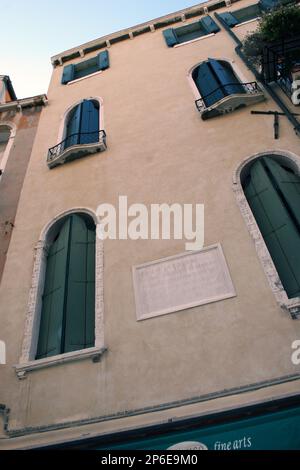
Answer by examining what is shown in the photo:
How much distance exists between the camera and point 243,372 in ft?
16.3

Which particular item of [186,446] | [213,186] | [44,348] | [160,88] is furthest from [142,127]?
[186,446]

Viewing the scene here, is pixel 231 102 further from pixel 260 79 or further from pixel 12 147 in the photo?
pixel 12 147

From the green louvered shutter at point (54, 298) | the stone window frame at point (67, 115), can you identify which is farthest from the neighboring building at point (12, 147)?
the green louvered shutter at point (54, 298)

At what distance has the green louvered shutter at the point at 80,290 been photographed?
6285mm

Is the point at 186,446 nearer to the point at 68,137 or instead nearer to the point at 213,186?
the point at 213,186

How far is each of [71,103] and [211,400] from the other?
37.9 ft

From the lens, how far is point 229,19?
13.8m

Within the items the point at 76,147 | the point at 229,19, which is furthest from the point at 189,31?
the point at 76,147

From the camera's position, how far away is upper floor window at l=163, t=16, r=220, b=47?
13828 mm

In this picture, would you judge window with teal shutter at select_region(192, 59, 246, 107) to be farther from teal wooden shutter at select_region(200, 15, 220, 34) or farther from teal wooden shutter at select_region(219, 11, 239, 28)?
teal wooden shutter at select_region(219, 11, 239, 28)

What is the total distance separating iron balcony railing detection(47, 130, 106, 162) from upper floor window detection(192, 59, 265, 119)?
3109 millimetres

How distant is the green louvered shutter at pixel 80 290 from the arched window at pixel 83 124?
11.3 ft

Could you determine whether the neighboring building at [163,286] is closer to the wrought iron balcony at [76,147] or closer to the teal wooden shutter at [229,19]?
the wrought iron balcony at [76,147]

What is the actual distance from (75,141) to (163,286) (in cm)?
627
